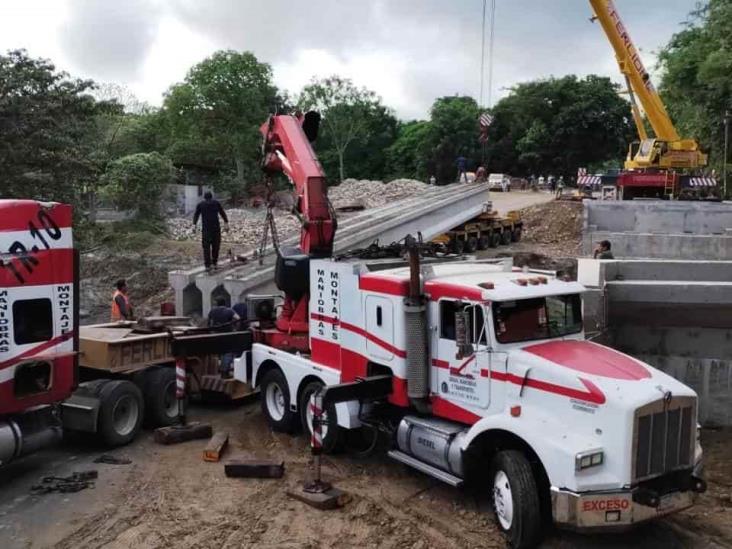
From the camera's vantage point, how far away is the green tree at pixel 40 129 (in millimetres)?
16688

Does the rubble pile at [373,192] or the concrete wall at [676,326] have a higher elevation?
the rubble pile at [373,192]

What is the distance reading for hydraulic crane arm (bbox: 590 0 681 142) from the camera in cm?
2617

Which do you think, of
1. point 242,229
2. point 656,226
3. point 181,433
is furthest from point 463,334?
point 242,229

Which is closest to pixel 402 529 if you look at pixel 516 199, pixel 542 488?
pixel 542 488

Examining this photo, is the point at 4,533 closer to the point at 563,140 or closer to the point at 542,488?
the point at 542,488

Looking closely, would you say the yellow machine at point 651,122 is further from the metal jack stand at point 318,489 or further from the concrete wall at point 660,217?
the metal jack stand at point 318,489

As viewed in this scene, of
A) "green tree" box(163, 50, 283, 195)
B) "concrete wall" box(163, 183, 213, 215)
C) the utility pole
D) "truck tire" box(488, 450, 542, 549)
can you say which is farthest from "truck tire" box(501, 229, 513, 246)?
"green tree" box(163, 50, 283, 195)

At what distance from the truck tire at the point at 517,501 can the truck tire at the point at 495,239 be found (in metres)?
18.2

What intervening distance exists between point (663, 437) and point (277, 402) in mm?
5966

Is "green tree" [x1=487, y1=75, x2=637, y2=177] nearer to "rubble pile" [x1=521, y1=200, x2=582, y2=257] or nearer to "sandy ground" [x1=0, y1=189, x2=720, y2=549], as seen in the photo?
"rubble pile" [x1=521, y1=200, x2=582, y2=257]

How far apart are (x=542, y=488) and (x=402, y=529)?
4.95 feet

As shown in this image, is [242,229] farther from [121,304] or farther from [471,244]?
[121,304]

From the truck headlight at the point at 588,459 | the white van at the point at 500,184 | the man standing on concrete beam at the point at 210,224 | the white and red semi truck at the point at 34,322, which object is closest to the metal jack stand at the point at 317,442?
the truck headlight at the point at 588,459

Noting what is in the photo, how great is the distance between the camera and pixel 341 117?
192 ft
